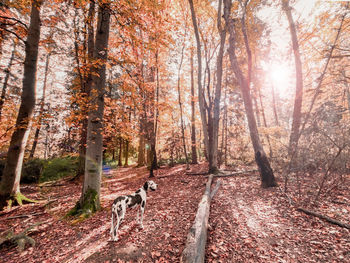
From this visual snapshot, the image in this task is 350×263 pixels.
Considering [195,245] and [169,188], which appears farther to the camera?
[169,188]

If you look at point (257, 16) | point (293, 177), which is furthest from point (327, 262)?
point (257, 16)

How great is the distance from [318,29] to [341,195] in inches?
336

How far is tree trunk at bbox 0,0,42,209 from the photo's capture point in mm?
5555

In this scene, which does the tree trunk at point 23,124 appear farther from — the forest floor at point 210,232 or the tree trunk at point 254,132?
the tree trunk at point 254,132

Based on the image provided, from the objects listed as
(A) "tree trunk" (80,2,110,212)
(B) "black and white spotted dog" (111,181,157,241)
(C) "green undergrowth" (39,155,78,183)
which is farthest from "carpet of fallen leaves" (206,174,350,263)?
(C) "green undergrowth" (39,155,78,183)

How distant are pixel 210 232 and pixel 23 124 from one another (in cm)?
756

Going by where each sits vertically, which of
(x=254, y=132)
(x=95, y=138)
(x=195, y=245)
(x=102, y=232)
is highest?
(x=254, y=132)

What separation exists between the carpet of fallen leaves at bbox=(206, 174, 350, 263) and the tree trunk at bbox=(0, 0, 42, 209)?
732 cm

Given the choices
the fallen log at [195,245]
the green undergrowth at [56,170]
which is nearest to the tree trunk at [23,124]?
the green undergrowth at [56,170]

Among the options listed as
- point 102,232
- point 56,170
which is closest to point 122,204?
point 102,232

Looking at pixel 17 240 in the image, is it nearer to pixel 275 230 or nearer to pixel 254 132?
pixel 275 230

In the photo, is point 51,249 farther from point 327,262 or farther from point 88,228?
point 327,262

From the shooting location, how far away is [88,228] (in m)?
4.24

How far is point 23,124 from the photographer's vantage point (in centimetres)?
573
